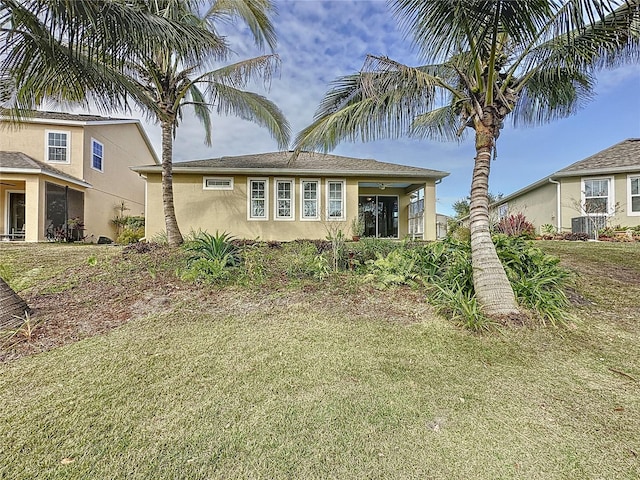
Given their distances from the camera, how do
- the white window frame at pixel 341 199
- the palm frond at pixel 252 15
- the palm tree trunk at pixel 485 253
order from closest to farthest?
the palm tree trunk at pixel 485 253, the palm frond at pixel 252 15, the white window frame at pixel 341 199

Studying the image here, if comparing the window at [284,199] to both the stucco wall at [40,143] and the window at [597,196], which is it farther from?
the window at [597,196]

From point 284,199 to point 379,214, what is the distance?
220 inches

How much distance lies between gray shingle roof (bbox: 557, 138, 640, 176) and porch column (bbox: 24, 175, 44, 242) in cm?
2235

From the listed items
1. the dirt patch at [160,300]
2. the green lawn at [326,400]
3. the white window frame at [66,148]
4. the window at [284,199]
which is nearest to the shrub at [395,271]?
the dirt patch at [160,300]

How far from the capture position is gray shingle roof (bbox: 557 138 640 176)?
1301 cm

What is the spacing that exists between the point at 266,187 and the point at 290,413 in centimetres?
1042

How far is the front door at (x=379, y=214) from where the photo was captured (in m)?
15.4

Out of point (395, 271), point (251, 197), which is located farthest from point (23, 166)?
point (395, 271)

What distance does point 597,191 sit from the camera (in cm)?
1359

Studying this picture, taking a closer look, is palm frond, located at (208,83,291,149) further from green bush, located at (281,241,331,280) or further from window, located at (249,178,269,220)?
green bush, located at (281,241,331,280)

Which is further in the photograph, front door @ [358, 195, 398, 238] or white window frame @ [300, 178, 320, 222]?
front door @ [358, 195, 398, 238]

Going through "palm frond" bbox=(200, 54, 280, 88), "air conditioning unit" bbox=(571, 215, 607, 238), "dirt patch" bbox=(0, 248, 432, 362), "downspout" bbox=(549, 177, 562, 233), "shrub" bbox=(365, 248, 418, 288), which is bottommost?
"dirt patch" bbox=(0, 248, 432, 362)

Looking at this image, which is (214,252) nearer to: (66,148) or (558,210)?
(66,148)

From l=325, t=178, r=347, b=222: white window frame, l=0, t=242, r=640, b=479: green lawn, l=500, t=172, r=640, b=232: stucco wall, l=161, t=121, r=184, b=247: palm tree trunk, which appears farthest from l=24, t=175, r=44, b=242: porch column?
l=500, t=172, r=640, b=232: stucco wall
